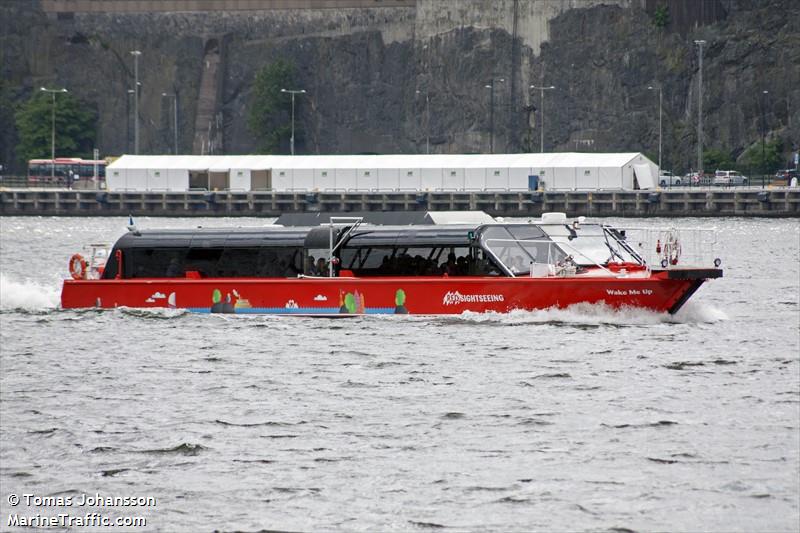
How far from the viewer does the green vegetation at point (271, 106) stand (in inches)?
6452

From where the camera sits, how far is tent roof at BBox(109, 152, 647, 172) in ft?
396

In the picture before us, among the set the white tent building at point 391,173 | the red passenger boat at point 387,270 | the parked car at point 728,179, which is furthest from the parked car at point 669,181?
the red passenger boat at point 387,270

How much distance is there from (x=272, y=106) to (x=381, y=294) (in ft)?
415

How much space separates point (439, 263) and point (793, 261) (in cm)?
3512

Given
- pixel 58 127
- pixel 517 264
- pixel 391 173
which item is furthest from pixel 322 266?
pixel 58 127

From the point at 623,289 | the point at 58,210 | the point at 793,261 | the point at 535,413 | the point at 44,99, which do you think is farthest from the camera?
the point at 44,99

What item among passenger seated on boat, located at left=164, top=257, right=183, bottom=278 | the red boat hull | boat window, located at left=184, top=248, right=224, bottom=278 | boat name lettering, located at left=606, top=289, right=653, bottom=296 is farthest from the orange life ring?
boat name lettering, located at left=606, top=289, right=653, bottom=296

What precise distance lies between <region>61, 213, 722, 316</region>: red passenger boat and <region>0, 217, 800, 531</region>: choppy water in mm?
483

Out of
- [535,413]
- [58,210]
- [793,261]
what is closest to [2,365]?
[535,413]

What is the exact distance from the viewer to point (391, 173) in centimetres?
12331

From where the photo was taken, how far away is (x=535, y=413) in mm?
28156

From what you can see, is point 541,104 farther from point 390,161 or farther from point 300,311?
point 300,311

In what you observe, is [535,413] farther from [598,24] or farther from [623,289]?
[598,24]

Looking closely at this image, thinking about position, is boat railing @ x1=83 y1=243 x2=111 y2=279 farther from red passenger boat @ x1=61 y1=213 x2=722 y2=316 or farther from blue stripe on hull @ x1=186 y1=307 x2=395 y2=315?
blue stripe on hull @ x1=186 y1=307 x2=395 y2=315
